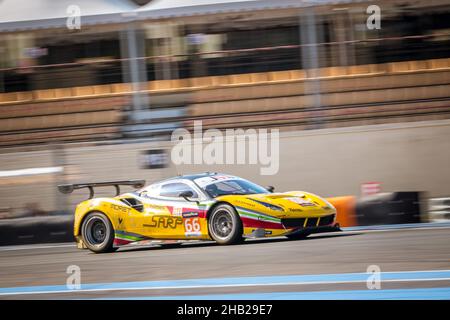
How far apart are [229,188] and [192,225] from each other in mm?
674

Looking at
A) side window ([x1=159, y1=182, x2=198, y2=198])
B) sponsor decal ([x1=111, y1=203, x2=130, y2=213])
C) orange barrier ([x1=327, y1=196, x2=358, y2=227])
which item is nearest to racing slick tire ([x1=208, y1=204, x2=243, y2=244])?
side window ([x1=159, y1=182, x2=198, y2=198])

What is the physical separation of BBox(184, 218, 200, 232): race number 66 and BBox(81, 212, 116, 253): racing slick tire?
116 centimetres

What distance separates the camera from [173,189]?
36.3 ft

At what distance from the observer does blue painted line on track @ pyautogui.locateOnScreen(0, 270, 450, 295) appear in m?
7.02

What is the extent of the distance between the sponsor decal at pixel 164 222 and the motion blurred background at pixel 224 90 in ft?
13.4

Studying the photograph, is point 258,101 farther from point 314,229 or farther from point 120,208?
point 314,229

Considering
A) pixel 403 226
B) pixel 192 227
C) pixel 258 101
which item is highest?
pixel 258 101

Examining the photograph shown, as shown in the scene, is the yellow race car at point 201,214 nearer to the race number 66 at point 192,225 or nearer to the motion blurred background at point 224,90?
the race number 66 at point 192,225

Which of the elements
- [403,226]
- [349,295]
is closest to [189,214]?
[403,226]

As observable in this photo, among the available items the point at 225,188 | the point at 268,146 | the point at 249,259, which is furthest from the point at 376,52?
the point at 249,259

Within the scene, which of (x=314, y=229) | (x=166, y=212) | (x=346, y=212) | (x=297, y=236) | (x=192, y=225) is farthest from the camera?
(x=346, y=212)

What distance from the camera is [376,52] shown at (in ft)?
58.1

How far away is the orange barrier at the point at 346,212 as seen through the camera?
1318cm

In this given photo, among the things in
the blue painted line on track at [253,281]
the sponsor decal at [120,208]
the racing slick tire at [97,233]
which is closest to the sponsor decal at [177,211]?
the sponsor decal at [120,208]
